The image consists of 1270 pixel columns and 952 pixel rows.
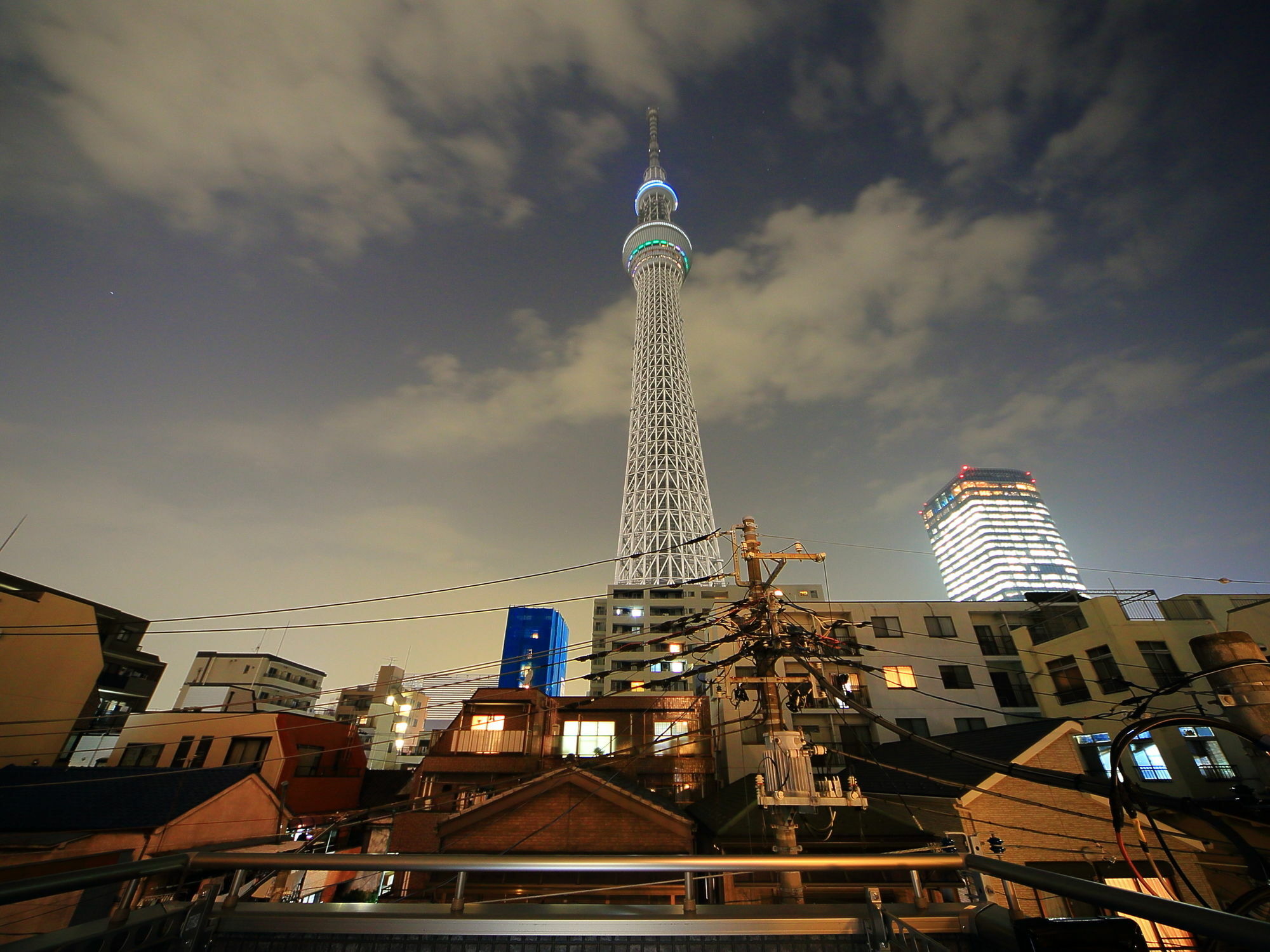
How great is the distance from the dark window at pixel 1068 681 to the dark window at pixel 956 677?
3835mm

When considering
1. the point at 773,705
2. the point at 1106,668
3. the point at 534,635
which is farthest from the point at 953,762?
the point at 534,635

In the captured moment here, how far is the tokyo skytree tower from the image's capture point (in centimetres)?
6869

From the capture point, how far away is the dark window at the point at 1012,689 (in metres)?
29.2

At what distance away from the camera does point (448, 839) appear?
14.7 meters

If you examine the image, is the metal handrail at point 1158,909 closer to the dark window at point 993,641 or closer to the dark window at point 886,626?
the dark window at point 886,626

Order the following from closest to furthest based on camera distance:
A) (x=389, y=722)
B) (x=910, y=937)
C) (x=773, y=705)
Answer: (x=910, y=937), (x=773, y=705), (x=389, y=722)

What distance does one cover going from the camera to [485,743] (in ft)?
75.2

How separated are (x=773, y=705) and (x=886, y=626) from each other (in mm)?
24820

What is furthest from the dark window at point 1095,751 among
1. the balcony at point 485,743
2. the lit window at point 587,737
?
the balcony at point 485,743

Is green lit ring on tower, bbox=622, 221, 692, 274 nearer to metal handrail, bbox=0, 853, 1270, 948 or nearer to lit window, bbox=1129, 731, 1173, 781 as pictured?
lit window, bbox=1129, 731, 1173, 781

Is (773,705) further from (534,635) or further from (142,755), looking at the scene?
(534,635)

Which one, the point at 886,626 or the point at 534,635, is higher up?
the point at 534,635

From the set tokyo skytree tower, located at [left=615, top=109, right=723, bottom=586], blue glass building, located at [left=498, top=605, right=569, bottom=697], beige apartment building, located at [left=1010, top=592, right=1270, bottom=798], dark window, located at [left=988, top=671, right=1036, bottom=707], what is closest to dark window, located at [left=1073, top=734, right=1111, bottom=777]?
beige apartment building, located at [left=1010, top=592, right=1270, bottom=798]

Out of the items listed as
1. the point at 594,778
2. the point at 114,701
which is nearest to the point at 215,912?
the point at 594,778
